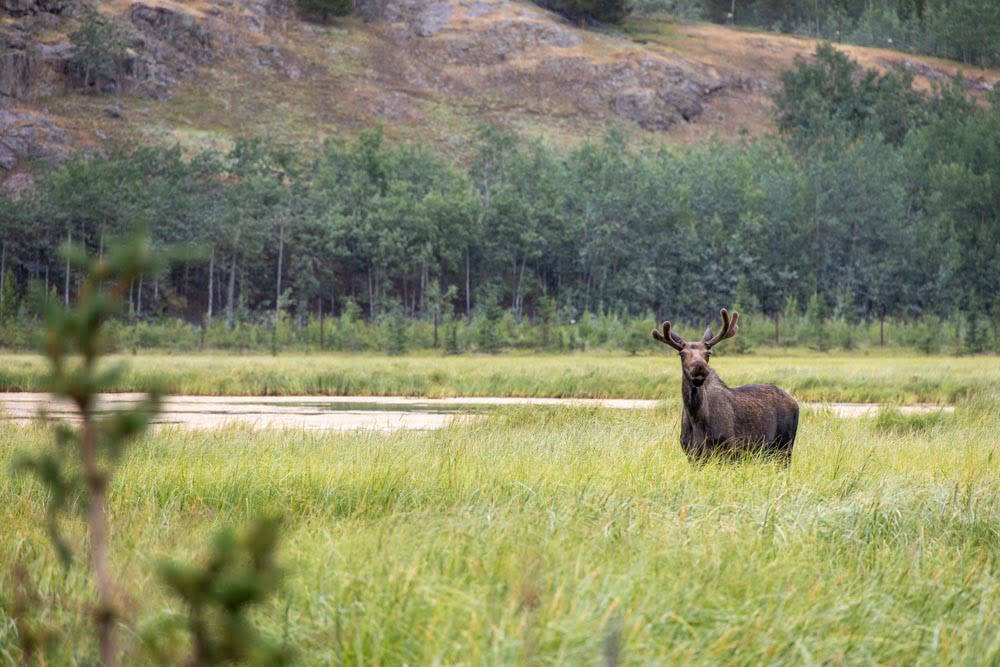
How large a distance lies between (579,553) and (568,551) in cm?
35

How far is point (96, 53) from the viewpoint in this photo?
86.1 meters

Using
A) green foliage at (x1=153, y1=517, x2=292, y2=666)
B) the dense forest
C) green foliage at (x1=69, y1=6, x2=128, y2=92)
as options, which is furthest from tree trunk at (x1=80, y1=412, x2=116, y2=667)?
green foliage at (x1=69, y1=6, x2=128, y2=92)

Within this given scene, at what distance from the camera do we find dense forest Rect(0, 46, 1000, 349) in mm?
62719

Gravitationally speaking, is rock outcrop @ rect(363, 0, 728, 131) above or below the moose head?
above

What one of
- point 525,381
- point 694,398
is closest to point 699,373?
point 694,398

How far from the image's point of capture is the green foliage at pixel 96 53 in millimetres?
85938

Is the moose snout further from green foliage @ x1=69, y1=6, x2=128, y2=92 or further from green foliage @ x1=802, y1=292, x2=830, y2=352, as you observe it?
green foliage @ x1=69, y1=6, x2=128, y2=92

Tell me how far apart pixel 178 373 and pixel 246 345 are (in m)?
17.8

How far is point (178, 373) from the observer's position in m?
28.5

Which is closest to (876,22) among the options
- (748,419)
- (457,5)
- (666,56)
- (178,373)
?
(666,56)

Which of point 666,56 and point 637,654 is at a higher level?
point 666,56

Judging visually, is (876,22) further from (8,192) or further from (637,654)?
(637,654)

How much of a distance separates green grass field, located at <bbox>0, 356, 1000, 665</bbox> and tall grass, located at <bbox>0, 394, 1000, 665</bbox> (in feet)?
0.06

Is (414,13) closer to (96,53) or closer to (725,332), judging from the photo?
(96,53)
